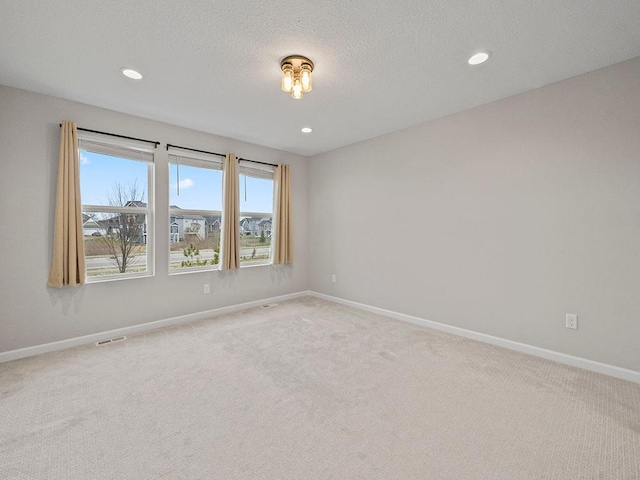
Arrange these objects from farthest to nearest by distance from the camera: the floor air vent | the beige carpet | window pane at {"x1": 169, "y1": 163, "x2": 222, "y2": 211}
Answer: window pane at {"x1": 169, "y1": 163, "x2": 222, "y2": 211}, the floor air vent, the beige carpet

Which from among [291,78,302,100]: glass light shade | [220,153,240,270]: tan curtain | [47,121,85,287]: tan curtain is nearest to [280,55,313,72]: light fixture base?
[291,78,302,100]: glass light shade

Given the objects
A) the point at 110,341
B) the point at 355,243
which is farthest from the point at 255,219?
the point at 110,341

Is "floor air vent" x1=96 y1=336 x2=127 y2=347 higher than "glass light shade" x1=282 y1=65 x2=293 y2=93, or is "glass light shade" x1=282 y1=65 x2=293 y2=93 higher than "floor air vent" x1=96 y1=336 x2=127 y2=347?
"glass light shade" x1=282 y1=65 x2=293 y2=93

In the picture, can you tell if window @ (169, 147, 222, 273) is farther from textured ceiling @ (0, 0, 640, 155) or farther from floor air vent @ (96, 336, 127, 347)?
floor air vent @ (96, 336, 127, 347)

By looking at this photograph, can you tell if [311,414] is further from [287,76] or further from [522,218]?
[522,218]

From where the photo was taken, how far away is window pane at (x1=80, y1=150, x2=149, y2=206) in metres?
3.15

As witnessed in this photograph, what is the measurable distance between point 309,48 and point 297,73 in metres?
0.24

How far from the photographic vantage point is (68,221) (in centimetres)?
288

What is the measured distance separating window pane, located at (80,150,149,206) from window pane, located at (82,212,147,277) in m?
0.19

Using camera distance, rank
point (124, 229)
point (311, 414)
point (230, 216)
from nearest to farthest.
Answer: point (311, 414) < point (124, 229) < point (230, 216)

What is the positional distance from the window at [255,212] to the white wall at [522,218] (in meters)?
1.59

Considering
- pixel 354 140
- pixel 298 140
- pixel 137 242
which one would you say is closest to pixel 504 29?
pixel 354 140

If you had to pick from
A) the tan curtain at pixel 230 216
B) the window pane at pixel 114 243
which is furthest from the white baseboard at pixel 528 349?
the window pane at pixel 114 243

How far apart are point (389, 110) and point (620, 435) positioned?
3201 mm
